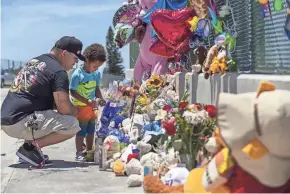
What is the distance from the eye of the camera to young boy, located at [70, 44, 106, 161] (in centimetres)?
689

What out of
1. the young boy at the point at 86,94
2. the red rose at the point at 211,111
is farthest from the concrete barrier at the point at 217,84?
the young boy at the point at 86,94

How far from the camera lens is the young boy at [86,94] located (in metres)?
6.89

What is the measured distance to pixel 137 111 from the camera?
7.12m

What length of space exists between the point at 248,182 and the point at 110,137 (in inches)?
126

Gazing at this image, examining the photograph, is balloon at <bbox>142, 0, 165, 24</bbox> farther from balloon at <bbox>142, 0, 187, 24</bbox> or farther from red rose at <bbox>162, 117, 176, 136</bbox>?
red rose at <bbox>162, 117, 176, 136</bbox>

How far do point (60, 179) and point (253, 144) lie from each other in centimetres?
294

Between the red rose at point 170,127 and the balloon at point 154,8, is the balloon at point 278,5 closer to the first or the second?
the red rose at point 170,127

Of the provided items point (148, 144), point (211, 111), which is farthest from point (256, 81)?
point (148, 144)

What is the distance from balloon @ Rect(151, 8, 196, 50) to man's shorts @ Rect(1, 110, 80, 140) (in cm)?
171

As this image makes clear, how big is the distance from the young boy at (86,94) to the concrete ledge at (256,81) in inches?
93.7

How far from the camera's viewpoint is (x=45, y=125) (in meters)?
6.36

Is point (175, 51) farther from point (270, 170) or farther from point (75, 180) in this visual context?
point (270, 170)

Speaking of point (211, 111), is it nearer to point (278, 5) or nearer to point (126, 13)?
point (278, 5)

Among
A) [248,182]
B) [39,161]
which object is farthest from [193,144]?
[39,161]
